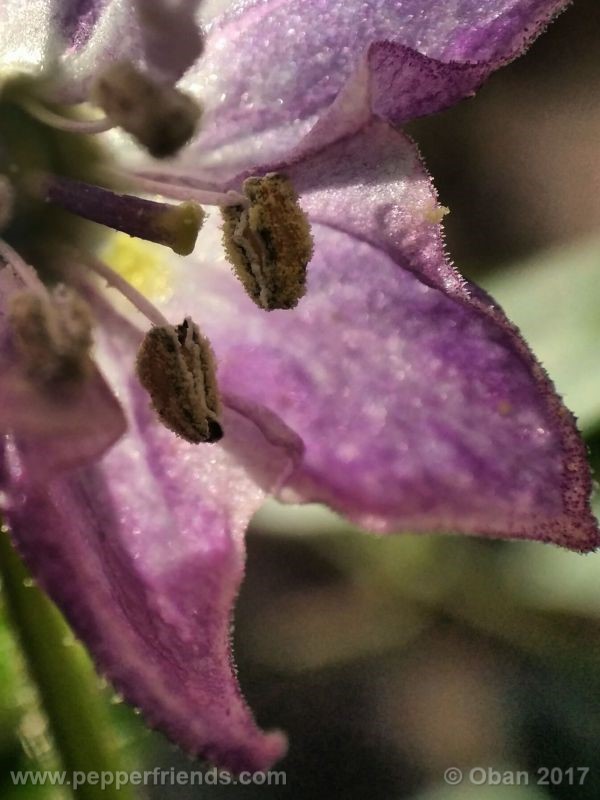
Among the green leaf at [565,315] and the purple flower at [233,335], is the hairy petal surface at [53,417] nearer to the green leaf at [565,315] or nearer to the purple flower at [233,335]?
the purple flower at [233,335]

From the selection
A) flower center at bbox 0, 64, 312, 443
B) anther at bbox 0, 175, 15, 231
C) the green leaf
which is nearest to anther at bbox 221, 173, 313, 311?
flower center at bbox 0, 64, 312, 443

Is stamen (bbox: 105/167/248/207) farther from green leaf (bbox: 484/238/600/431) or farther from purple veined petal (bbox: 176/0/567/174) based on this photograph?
green leaf (bbox: 484/238/600/431)

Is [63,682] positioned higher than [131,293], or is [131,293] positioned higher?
[131,293]

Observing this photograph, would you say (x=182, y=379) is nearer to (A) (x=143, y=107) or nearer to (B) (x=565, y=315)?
(A) (x=143, y=107)

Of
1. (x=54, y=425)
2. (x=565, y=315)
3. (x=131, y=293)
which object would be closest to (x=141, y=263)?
(x=131, y=293)

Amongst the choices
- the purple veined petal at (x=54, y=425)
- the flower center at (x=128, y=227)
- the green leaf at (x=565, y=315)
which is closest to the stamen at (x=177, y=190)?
the flower center at (x=128, y=227)
